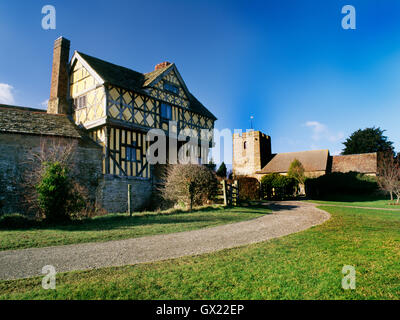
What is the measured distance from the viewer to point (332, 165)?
31109 millimetres

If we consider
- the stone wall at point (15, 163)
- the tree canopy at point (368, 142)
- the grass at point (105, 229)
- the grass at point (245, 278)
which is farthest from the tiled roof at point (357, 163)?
the stone wall at point (15, 163)

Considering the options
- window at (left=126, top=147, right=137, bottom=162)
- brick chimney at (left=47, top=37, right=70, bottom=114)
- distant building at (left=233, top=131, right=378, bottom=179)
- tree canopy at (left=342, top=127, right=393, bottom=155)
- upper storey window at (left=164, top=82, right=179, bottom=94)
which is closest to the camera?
window at (left=126, top=147, right=137, bottom=162)

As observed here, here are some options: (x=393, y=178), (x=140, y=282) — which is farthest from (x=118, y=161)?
(x=393, y=178)

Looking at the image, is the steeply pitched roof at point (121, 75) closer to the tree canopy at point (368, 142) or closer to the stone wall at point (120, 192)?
the stone wall at point (120, 192)

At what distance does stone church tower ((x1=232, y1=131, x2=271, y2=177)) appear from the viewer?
3569 centimetres

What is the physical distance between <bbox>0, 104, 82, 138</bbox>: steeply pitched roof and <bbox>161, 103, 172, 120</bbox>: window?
5.58m

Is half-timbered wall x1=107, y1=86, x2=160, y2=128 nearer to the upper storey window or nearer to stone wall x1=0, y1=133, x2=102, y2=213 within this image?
the upper storey window

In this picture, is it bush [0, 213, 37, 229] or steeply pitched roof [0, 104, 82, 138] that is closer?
bush [0, 213, 37, 229]

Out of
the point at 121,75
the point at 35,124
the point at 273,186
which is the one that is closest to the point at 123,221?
the point at 35,124

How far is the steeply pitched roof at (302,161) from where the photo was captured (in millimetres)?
30953

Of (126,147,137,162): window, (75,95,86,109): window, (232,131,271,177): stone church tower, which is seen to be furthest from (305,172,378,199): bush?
(75,95,86,109): window

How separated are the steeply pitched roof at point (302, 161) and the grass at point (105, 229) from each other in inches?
936

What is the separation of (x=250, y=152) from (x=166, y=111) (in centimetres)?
2115
